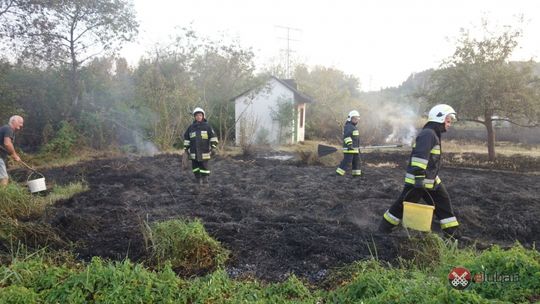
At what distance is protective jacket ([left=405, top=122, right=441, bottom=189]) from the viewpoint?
4852 millimetres

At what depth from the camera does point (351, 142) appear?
9531 millimetres

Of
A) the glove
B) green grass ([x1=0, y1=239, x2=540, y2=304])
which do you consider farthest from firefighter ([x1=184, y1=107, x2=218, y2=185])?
green grass ([x1=0, y1=239, x2=540, y2=304])

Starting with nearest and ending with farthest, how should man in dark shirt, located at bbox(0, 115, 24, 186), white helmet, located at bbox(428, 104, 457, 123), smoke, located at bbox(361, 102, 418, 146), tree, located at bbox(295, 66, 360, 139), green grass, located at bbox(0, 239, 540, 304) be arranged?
green grass, located at bbox(0, 239, 540, 304) < white helmet, located at bbox(428, 104, 457, 123) < man in dark shirt, located at bbox(0, 115, 24, 186) < smoke, located at bbox(361, 102, 418, 146) < tree, located at bbox(295, 66, 360, 139)

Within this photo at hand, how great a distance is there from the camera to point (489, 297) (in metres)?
2.83

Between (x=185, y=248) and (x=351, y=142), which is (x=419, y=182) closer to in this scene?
(x=185, y=248)

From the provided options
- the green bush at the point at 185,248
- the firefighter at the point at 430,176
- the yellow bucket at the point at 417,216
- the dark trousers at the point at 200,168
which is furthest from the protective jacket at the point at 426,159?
the dark trousers at the point at 200,168

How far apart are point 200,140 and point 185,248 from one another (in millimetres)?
4278

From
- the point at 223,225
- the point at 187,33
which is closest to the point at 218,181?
the point at 223,225

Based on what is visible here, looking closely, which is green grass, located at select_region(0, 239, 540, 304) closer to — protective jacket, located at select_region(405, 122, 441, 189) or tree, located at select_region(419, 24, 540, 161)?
protective jacket, located at select_region(405, 122, 441, 189)

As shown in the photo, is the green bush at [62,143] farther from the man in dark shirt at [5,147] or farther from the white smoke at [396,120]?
the white smoke at [396,120]

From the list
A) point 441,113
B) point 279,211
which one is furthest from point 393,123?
point 441,113

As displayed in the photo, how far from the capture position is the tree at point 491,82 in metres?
11.3

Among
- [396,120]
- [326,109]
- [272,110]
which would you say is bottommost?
[396,120]

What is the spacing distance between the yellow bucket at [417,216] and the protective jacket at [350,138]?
4744mm
